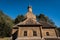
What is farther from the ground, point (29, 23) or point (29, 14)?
point (29, 14)

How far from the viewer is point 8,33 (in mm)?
65188

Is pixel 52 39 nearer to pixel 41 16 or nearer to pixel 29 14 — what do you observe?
pixel 29 14

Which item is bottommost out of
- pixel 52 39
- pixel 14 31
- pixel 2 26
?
pixel 52 39

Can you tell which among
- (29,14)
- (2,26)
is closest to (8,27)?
(2,26)

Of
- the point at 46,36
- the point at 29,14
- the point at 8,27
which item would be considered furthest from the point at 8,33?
the point at 46,36

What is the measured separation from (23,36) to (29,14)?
14229 millimetres

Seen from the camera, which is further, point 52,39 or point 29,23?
→ point 52,39

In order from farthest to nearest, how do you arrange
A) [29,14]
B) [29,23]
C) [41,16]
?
[41,16]
[29,14]
[29,23]

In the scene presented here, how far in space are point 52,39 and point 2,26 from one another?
38.5 m

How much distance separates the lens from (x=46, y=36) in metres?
35.3

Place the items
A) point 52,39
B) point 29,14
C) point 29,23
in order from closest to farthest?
point 29,23, point 52,39, point 29,14

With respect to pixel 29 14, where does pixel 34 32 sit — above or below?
below

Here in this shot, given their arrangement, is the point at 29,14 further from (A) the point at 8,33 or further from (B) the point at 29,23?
(A) the point at 8,33

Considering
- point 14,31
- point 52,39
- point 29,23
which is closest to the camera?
point 29,23
